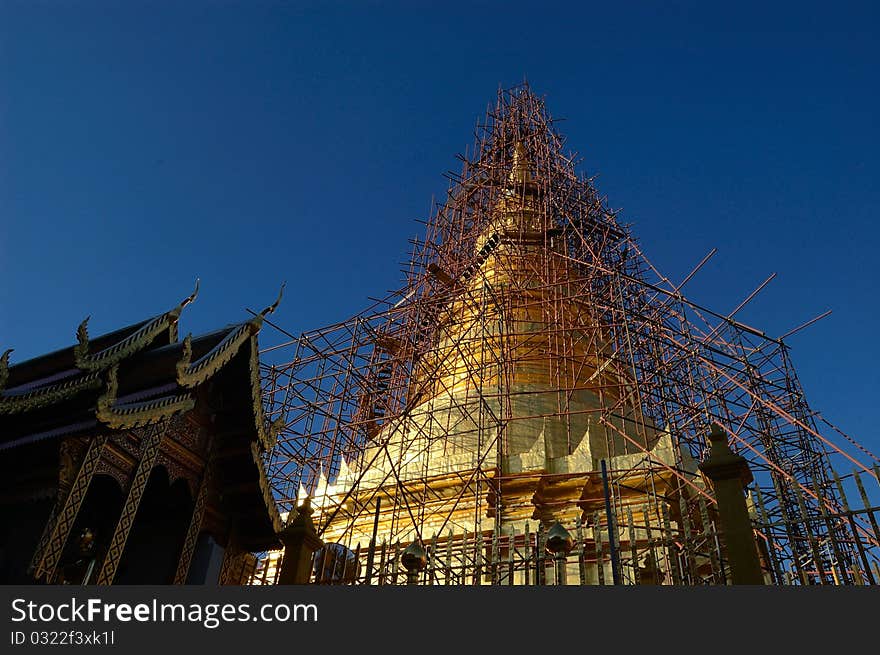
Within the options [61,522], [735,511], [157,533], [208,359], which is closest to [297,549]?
[157,533]

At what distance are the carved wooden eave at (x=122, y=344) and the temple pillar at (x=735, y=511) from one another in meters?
5.77

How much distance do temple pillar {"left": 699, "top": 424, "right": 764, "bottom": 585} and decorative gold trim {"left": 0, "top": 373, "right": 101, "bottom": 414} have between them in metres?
6.00

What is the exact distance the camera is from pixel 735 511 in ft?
22.3

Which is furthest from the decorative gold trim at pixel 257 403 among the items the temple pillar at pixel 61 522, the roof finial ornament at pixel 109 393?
the temple pillar at pixel 61 522

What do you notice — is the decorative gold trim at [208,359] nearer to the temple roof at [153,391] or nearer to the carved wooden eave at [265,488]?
the temple roof at [153,391]

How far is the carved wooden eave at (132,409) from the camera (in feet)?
20.9

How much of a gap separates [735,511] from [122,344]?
20.1 feet

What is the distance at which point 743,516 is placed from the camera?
6738mm

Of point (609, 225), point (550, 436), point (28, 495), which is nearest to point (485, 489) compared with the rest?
point (550, 436)

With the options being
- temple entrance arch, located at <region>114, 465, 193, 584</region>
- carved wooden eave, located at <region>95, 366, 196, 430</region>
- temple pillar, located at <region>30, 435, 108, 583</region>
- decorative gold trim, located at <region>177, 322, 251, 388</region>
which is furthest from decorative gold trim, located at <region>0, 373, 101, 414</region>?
temple entrance arch, located at <region>114, 465, 193, 584</region>

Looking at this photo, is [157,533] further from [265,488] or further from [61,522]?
[61,522]

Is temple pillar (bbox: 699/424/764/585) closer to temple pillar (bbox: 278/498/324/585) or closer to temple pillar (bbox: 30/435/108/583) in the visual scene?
temple pillar (bbox: 278/498/324/585)

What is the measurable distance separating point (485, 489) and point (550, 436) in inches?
104

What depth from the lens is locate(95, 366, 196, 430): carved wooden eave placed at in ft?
20.9
